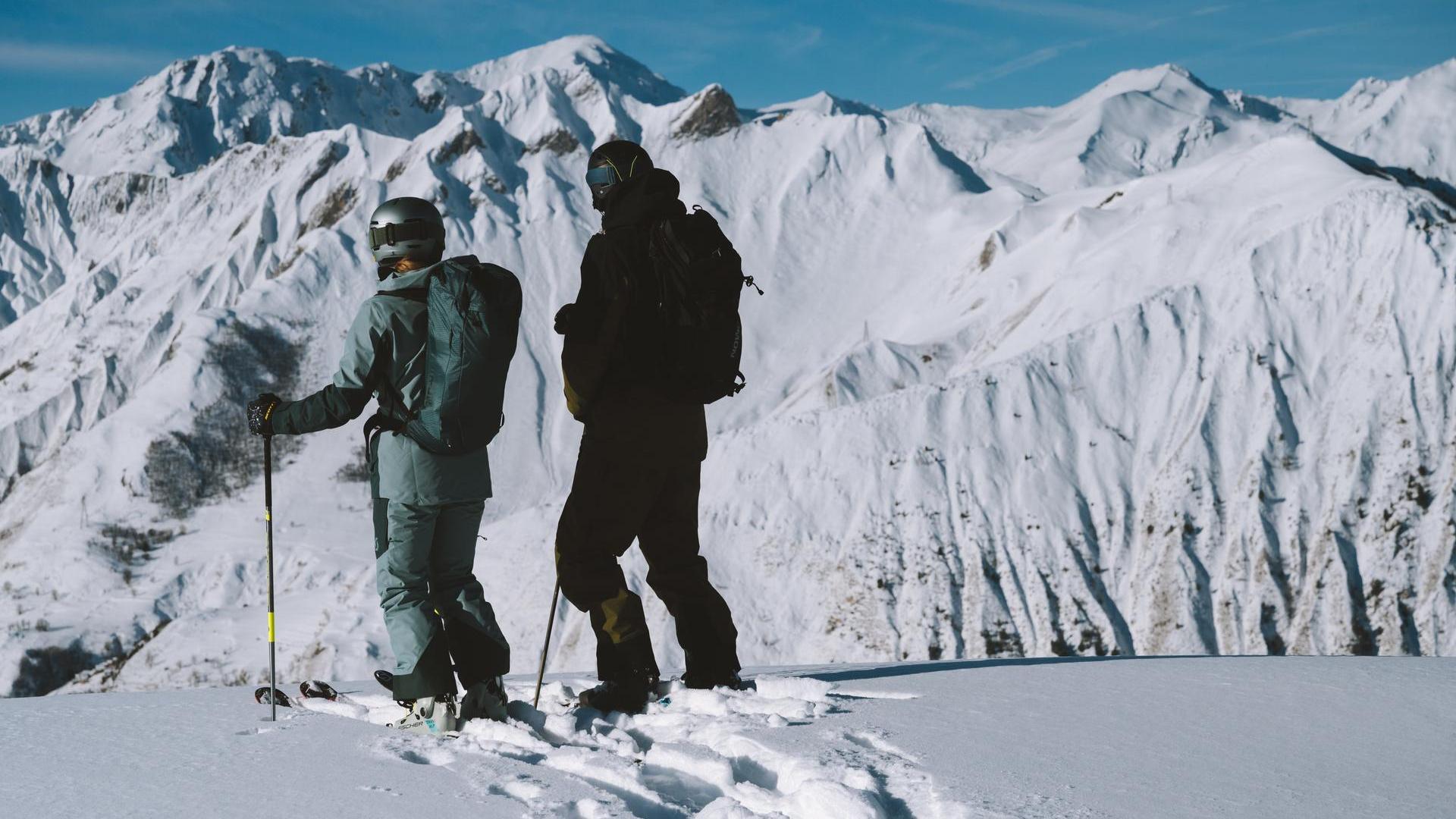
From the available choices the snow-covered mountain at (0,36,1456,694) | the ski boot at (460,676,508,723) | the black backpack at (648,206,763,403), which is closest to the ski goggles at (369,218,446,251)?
the black backpack at (648,206,763,403)

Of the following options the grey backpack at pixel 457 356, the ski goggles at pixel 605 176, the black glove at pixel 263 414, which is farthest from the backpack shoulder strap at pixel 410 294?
the ski goggles at pixel 605 176

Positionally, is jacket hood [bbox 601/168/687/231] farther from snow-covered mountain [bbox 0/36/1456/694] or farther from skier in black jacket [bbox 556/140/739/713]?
snow-covered mountain [bbox 0/36/1456/694]

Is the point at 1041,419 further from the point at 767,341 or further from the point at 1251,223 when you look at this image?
the point at 767,341

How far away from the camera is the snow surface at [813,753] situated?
4223 millimetres

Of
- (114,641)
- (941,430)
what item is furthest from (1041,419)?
(114,641)

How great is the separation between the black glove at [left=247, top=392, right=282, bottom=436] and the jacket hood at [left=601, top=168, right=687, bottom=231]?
1.93 metres

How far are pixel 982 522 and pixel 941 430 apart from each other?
3969 mm

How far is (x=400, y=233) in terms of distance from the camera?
6047mm

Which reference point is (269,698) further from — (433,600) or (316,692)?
(433,600)

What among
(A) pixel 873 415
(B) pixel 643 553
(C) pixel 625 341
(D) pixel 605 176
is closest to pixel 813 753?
(B) pixel 643 553

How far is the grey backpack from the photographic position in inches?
226

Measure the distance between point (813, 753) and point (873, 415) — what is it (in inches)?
1519

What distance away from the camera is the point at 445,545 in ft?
19.9

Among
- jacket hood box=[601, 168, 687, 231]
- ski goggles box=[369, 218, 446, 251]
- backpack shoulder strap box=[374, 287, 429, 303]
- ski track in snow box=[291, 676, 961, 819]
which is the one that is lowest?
ski track in snow box=[291, 676, 961, 819]
